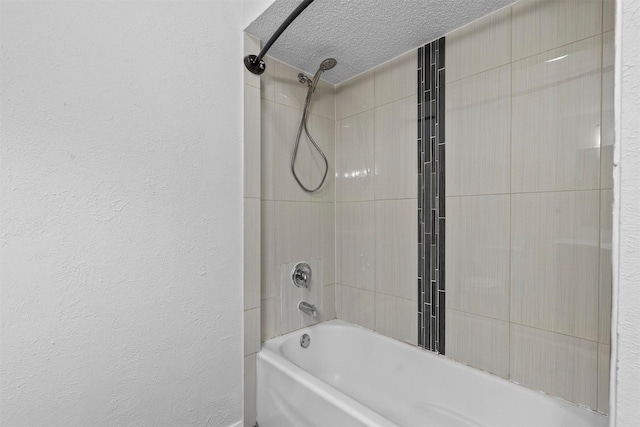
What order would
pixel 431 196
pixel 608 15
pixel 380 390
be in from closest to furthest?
pixel 608 15
pixel 431 196
pixel 380 390

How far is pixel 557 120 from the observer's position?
117 cm

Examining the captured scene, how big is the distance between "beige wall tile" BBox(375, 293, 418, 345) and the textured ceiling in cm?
134

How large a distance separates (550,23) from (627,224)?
40.0 inches

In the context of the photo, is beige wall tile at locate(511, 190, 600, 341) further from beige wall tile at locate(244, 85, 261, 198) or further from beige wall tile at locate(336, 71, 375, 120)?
beige wall tile at locate(244, 85, 261, 198)

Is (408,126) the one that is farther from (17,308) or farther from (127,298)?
(17,308)

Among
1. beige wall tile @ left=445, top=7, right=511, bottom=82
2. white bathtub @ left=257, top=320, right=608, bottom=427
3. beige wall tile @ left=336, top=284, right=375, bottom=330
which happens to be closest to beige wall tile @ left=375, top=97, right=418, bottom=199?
beige wall tile @ left=445, top=7, right=511, bottom=82

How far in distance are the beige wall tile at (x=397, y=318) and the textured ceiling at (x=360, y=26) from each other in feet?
4.38

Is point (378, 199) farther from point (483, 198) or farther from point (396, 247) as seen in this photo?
point (483, 198)

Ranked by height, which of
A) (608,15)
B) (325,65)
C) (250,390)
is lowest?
(250,390)

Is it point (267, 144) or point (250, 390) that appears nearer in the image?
point (250, 390)

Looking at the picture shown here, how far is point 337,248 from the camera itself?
202 centimetres

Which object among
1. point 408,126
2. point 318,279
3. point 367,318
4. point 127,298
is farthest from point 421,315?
point 127,298

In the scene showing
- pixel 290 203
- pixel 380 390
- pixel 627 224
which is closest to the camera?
pixel 627 224

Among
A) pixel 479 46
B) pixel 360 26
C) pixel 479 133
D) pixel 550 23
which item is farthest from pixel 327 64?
pixel 550 23
